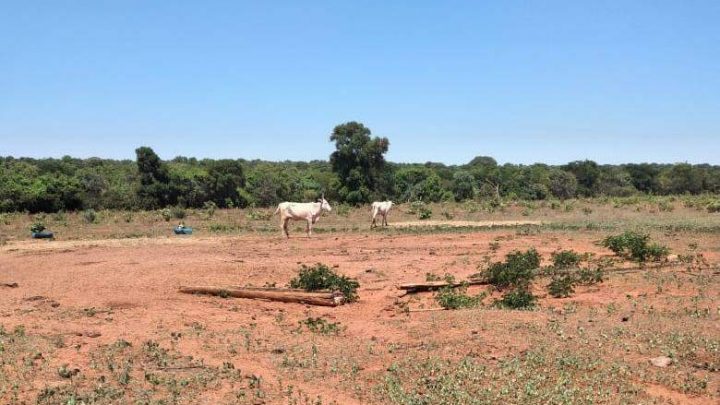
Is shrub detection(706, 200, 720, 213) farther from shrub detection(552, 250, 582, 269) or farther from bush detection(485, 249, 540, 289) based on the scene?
bush detection(485, 249, 540, 289)

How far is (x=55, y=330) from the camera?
947 cm

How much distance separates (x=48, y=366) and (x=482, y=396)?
17.3 ft

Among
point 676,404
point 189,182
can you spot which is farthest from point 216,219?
point 676,404

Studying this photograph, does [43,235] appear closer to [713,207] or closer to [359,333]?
[359,333]

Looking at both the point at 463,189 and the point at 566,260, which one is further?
the point at 463,189

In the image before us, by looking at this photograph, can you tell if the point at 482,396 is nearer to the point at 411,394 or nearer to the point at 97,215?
the point at 411,394

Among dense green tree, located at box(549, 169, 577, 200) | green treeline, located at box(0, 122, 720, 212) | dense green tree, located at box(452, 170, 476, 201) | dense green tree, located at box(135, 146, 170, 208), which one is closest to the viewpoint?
green treeline, located at box(0, 122, 720, 212)

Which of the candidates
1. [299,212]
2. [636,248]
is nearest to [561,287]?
[636,248]

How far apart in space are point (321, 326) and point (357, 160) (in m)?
32.6

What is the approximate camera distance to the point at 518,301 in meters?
10.8

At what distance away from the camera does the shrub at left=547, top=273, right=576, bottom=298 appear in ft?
38.2

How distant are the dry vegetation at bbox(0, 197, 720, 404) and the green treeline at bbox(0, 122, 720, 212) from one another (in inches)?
896

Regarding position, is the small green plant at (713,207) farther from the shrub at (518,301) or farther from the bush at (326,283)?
the bush at (326,283)

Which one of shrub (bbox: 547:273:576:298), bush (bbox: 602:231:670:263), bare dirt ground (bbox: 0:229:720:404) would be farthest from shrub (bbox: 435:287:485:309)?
bush (bbox: 602:231:670:263)
